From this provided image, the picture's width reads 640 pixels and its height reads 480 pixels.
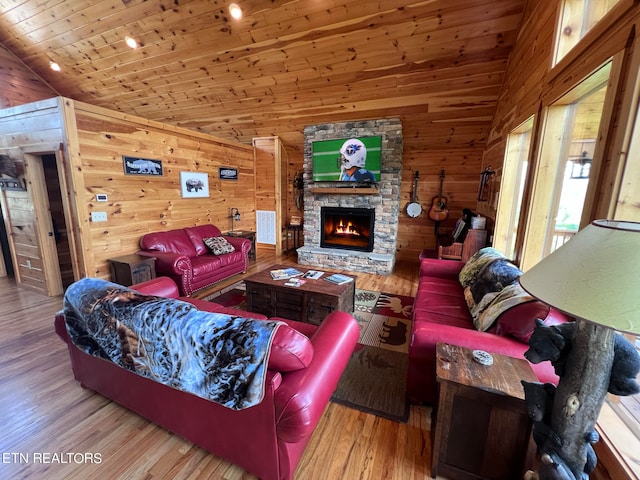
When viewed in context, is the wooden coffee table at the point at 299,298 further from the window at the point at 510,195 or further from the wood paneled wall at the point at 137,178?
the wood paneled wall at the point at 137,178

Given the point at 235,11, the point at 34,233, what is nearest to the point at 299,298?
the point at 235,11

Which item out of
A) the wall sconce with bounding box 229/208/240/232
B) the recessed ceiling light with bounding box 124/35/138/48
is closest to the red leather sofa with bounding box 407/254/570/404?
the wall sconce with bounding box 229/208/240/232

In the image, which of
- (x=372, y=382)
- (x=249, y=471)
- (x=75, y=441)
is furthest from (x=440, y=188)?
(x=75, y=441)

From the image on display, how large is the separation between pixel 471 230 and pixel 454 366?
278 centimetres

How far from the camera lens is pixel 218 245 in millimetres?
4227

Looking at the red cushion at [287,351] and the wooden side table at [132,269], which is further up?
the red cushion at [287,351]

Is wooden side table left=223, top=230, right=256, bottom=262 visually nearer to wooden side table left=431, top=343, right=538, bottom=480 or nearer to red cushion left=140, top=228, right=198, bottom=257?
red cushion left=140, top=228, right=198, bottom=257

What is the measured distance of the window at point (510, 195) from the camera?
3012 mm

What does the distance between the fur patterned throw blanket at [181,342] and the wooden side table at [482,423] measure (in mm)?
895

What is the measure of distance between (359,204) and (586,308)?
427 centimetres

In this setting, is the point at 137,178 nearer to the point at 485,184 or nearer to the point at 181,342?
the point at 181,342

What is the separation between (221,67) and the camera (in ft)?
12.4

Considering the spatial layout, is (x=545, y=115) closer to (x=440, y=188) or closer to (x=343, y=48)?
(x=343, y=48)

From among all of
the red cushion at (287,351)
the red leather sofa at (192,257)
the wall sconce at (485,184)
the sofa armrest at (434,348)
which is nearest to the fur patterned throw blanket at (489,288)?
the sofa armrest at (434,348)
